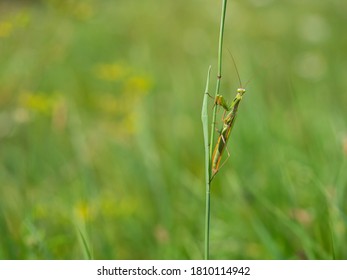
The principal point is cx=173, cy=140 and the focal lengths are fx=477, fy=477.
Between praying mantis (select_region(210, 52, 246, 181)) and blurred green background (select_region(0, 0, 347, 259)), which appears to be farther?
blurred green background (select_region(0, 0, 347, 259))

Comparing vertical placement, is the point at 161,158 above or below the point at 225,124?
below

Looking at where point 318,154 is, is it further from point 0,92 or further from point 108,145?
point 0,92

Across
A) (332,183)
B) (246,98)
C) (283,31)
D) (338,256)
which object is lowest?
(338,256)

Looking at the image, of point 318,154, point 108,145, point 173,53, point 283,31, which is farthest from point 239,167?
point 283,31

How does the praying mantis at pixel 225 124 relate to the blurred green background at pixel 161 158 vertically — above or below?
above

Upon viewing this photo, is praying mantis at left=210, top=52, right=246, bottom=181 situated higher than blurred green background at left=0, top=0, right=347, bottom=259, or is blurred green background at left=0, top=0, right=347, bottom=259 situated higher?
praying mantis at left=210, top=52, right=246, bottom=181

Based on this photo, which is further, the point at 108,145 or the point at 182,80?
the point at 182,80

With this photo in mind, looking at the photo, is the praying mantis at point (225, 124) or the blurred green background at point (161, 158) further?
the blurred green background at point (161, 158)

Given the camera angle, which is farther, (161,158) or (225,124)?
(161,158)
